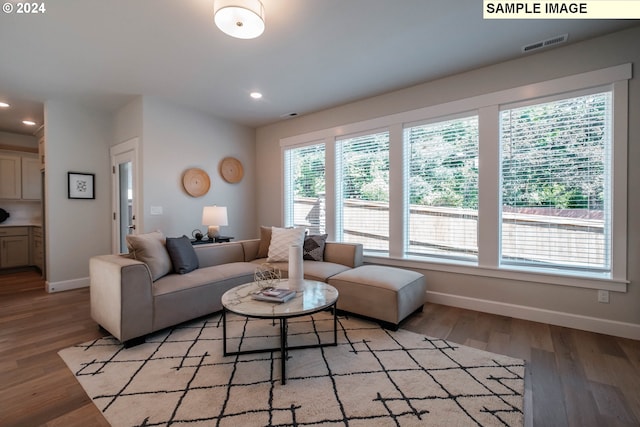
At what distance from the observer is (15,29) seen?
2.40m

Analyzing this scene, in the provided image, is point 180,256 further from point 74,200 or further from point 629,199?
point 629,199

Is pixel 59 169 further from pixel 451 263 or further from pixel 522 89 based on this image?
pixel 522 89

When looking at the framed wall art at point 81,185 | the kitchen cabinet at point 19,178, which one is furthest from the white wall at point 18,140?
the framed wall art at point 81,185

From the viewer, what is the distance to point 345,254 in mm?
3619

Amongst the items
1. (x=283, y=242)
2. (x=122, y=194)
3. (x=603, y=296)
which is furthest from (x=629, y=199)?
(x=122, y=194)

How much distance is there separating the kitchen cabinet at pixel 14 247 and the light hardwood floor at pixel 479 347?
258 cm

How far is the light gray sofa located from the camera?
2.29 meters

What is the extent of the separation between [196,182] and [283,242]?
1.77 meters

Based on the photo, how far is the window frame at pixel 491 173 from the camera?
2.48m

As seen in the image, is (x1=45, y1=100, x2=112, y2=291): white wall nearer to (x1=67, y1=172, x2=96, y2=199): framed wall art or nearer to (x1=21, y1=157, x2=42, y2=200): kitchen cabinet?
(x1=67, y1=172, x2=96, y2=199): framed wall art

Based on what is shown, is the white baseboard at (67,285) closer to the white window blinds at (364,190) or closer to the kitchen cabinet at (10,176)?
the kitchen cabinet at (10,176)

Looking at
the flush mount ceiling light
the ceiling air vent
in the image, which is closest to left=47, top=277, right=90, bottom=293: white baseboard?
the flush mount ceiling light

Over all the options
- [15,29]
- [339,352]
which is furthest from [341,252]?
[15,29]

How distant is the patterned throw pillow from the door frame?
224 centimetres
